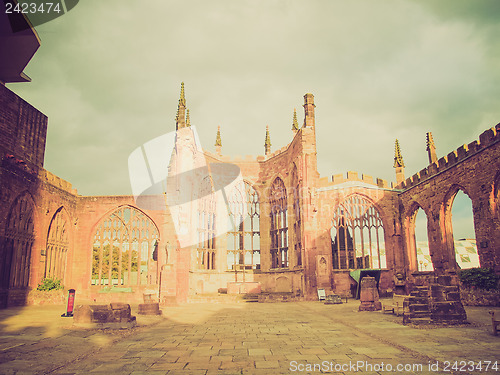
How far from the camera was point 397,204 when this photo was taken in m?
26.0

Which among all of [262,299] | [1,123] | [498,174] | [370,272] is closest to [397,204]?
[370,272]

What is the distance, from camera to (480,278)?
1575 centimetres

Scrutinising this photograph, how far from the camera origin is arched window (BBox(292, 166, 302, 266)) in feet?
80.1

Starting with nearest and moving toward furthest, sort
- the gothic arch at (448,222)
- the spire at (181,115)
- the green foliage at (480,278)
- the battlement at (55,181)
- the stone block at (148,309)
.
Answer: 1. the stone block at (148,309)
2. the green foliage at (480,278)
3. the battlement at (55,181)
4. the gothic arch at (448,222)
5. the spire at (181,115)

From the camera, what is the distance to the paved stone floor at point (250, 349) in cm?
562

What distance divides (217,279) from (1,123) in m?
16.7

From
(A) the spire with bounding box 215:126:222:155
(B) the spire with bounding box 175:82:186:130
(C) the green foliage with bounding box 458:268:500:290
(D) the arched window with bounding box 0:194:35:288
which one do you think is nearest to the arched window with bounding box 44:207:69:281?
(D) the arched window with bounding box 0:194:35:288

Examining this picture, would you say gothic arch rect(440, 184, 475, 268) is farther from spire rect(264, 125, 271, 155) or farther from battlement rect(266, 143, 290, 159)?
spire rect(264, 125, 271, 155)

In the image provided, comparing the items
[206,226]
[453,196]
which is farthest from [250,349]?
[206,226]

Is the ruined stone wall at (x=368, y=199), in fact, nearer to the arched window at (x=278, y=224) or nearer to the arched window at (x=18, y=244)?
the arched window at (x=278, y=224)

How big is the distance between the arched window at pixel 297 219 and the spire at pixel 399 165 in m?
8.31

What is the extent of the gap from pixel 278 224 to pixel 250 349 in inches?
805

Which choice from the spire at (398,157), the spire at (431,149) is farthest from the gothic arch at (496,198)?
the spire at (398,157)

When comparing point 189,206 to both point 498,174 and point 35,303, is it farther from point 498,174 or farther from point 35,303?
point 498,174
